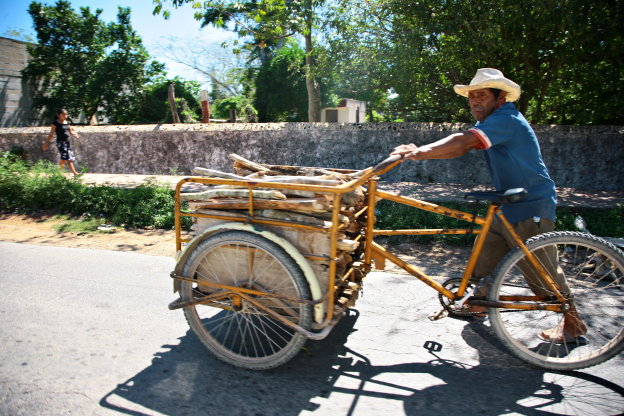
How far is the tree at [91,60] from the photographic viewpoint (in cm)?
1697

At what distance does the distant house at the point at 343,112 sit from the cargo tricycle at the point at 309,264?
17.6 metres

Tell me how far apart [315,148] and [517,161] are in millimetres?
6633

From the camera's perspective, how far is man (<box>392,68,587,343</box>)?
109 inches

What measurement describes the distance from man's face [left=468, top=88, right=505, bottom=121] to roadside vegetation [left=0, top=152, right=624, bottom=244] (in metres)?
2.78

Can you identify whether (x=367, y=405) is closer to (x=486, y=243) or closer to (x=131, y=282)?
(x=486, y=243)

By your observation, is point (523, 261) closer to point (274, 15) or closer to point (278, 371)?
point (278, 371)

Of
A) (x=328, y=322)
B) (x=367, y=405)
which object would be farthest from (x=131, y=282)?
(x=367, y=405)

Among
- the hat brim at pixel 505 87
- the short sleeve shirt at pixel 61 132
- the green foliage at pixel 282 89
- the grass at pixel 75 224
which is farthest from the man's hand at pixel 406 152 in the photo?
the green foliage at pixel 282 89

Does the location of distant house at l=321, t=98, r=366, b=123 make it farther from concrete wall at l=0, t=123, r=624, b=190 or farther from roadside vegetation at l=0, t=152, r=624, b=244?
roadside vegetation at l=0, t=152, r=624, b=244

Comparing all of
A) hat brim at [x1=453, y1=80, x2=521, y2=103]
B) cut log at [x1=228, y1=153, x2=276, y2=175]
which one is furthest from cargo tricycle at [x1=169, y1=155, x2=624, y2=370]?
hat brim at [x1=453, y1=80, x2=521, y2=103]

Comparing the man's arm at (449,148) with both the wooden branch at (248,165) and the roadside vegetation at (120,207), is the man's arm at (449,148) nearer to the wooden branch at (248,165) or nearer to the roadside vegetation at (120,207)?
the wooden branch at (248,165)

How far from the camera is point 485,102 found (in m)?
2.99

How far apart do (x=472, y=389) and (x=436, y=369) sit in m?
0.28

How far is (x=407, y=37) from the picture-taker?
7312mm
